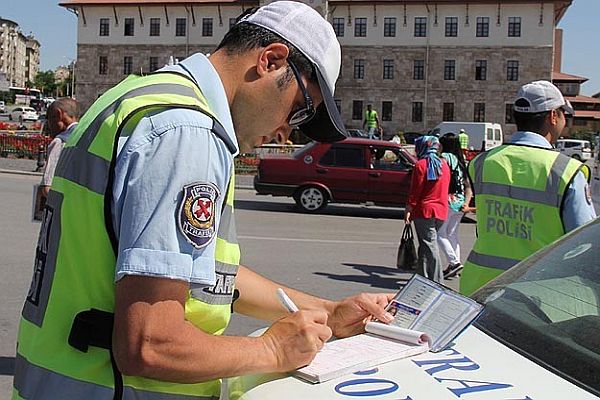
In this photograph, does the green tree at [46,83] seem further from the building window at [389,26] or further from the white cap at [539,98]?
the white cap at [539,98]

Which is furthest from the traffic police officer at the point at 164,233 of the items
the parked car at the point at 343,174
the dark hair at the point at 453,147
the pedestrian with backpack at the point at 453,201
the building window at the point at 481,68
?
the building window at the point at 481,68

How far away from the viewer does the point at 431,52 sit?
70.0m

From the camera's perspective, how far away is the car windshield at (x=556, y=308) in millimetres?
2027

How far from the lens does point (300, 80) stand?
1926 mm

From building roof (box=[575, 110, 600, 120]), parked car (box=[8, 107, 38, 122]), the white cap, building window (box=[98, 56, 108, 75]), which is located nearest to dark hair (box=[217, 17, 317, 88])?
the white cap

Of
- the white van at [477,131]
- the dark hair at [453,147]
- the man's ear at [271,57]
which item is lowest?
the dark hair at [453,147]

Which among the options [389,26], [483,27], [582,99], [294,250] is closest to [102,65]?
[389,26]

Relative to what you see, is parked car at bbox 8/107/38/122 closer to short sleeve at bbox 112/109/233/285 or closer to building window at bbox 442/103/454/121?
building window at bbox 442/103/454/121

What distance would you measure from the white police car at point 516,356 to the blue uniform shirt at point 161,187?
0.39 meters

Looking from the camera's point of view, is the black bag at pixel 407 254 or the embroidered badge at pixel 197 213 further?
the black bag at pixel 407 254

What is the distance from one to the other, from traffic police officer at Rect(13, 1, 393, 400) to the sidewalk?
801 inches

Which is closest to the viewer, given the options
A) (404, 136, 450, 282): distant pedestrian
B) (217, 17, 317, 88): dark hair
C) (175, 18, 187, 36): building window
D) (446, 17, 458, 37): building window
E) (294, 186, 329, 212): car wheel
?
(217, 17, 317, 88): dark hair

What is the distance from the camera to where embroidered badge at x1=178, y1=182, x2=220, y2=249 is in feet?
5.34

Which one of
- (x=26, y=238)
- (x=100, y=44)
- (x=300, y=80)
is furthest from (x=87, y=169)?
(x=100, y=44)
